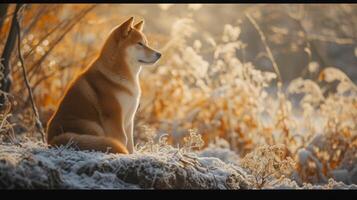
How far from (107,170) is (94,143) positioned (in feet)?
1.77

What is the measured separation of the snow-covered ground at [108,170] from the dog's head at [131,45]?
2.87 feet

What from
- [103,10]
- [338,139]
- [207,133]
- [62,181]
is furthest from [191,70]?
[62,181]

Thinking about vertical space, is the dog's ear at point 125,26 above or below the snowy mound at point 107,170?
above

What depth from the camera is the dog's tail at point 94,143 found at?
15.5 ft

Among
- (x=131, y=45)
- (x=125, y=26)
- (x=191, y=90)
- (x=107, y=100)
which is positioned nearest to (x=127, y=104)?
(x=107, y=100)

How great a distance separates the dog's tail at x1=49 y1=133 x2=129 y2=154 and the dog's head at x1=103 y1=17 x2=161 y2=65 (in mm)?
806

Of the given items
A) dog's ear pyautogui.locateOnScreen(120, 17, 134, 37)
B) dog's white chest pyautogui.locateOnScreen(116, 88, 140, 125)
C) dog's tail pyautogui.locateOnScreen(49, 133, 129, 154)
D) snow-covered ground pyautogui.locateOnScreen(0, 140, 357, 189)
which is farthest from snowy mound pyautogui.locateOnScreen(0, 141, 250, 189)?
dog's ear pyautogui.locateOnScreen(120, 17, 134, 37)

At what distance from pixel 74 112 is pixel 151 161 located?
2.92 feet

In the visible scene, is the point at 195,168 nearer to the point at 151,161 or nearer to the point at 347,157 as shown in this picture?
the point at 151,161

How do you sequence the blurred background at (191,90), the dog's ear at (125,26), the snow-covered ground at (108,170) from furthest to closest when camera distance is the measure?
the blurred background at (191,90) → the dog's ear at (125,26) → the snow-covered ground at (108,170)

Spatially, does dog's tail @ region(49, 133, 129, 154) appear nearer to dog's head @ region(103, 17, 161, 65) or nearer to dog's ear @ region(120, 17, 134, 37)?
dog's head @ region(103, 17, 161, 65)

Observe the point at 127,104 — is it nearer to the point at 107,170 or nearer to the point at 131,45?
the point at 131,45

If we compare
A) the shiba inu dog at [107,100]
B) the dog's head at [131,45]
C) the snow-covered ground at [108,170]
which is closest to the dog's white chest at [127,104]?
the shiba inu dog at [107,100]

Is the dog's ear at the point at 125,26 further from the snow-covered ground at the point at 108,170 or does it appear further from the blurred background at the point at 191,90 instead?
the blurred background at the point at 191,90
